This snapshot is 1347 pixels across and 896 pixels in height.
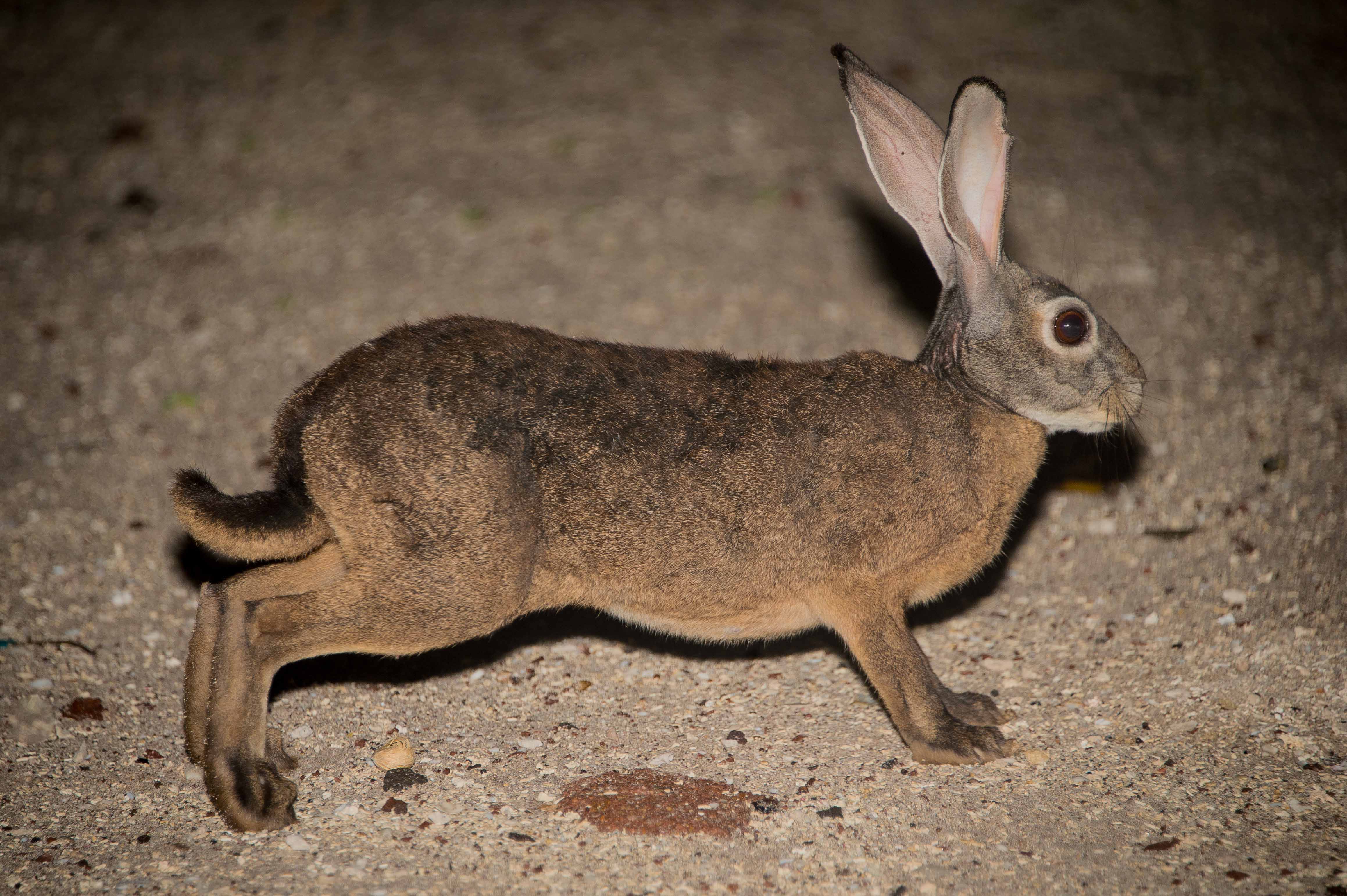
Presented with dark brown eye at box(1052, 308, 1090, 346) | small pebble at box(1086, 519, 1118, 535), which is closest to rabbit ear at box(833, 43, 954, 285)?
dark brown eye at box(1052, 308, 1090, 346)

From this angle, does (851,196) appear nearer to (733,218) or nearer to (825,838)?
(733,218)

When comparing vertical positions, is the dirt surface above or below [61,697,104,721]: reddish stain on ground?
above

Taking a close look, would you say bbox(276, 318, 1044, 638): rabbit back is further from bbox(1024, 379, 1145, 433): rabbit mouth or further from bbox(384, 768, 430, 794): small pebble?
bbox(384, 768, 430, 794): small pebble

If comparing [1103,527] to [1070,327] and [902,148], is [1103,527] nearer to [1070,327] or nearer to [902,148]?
[1070,327]

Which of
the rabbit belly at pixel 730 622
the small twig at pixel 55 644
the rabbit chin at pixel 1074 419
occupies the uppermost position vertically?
the rabbit chin at pixel 1074 419

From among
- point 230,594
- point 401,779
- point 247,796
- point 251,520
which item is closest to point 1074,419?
point 401,779

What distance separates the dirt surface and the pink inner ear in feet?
6.47

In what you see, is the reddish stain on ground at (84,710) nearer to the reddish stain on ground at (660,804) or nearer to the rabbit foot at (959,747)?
the reddish stain on ground at (660,804)

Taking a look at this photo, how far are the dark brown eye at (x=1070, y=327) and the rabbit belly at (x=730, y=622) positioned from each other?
1.52 meters

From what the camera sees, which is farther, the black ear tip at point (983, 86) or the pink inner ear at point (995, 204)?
the pink inner ear at point (995, 204)

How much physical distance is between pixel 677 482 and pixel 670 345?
2.84 m

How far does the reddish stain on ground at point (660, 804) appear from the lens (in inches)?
170

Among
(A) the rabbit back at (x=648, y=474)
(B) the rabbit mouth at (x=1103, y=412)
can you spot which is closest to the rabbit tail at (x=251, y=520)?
(A) the rabbit back at (x=648, y=474)

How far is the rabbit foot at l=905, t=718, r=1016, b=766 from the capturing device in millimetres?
4645
